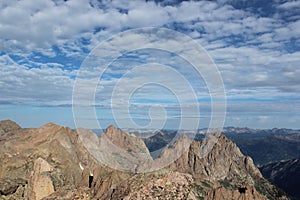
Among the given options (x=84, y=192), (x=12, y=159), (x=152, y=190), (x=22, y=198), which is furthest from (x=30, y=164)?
(x=152, y=190)

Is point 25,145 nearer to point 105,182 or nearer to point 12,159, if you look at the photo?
point 12,159

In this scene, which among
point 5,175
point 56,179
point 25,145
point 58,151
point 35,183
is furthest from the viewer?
point 58,151

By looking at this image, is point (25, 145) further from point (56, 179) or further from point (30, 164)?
point (56, 179)

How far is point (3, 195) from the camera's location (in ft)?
216

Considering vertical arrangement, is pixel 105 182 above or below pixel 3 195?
below

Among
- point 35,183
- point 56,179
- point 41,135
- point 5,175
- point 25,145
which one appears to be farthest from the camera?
point 41,135

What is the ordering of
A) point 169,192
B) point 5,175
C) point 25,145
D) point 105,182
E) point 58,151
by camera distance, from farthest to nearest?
point 58,151 < point 25,145 < point 105,182 < point 5,175 < point 169,192

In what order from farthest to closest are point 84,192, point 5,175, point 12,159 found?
point 12,159 < point 5,175 < point 84,192

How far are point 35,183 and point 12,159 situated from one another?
4225 cm

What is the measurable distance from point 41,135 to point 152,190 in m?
141

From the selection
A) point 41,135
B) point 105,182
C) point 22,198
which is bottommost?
point 105,182

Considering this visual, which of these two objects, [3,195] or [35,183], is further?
[35,183]

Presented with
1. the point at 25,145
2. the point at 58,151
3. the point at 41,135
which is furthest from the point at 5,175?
the point at 41,135

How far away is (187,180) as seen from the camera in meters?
69.1
